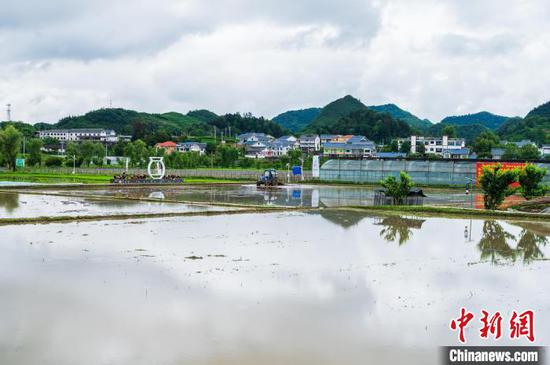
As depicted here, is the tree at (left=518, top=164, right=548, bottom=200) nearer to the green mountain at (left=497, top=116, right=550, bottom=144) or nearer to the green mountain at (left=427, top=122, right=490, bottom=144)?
the green mountain at (left=497, top=116, right=550, bottom=144)

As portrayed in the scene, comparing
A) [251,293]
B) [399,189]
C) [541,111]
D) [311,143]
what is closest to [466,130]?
[541,111]

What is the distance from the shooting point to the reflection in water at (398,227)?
20.9 metres

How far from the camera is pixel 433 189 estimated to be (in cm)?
5091

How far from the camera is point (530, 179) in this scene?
112 feet

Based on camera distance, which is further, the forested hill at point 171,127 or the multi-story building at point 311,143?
the forested hill at point 171,127

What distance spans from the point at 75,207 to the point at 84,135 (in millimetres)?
123523

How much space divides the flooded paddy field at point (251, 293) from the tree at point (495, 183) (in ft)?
31.3

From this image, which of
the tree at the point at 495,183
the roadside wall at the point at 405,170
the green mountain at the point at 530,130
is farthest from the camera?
the green mountain at the point at 530,130

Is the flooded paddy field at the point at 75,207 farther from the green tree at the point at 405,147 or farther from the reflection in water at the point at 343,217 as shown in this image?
the green tree at the point at 405,147

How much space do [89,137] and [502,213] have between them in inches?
5148

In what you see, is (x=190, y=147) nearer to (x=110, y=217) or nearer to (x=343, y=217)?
(x=343, y=217)

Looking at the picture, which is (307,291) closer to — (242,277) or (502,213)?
(242,277)

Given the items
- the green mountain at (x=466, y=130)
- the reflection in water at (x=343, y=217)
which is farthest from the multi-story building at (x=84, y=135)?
the reflection in water at (x=343, y=217)

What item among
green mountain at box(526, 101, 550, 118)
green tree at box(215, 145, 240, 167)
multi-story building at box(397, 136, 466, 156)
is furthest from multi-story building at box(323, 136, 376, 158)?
green mountain at box(526, 101, 550, 118)
